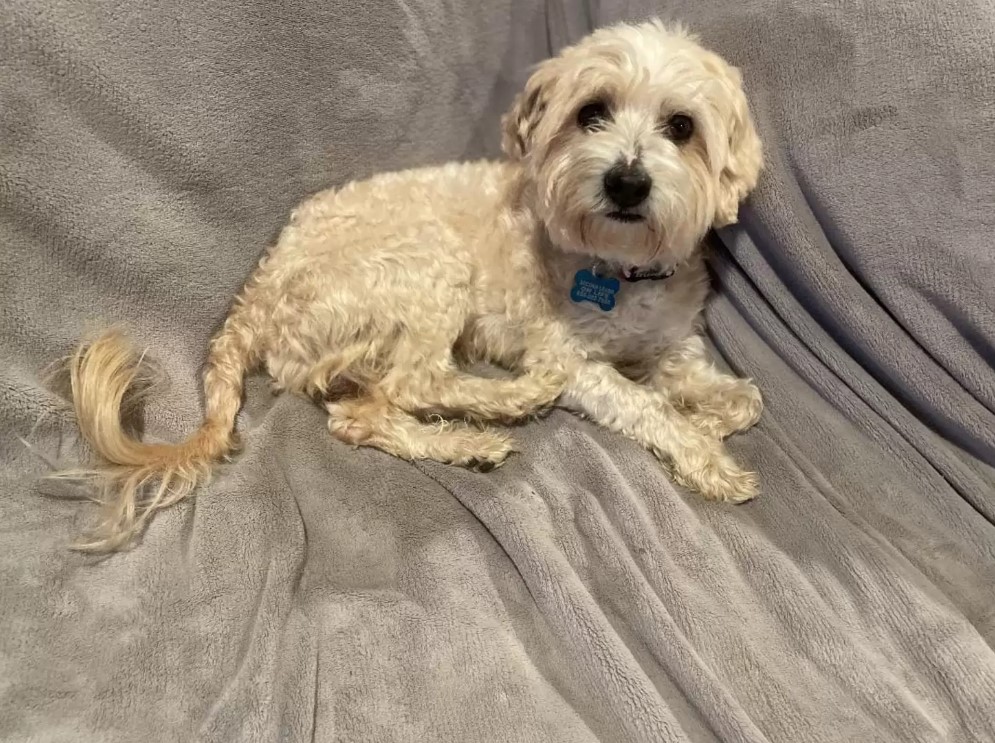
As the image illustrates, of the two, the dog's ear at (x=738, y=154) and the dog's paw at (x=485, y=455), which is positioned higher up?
Result: the dog's ear at (x=738, y=154)

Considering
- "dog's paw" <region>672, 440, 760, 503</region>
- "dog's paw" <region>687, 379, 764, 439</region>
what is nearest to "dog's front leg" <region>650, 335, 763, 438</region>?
"dog's paw" <region>687, 379, 764, 439</region>

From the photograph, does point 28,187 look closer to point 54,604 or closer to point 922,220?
point 54,604

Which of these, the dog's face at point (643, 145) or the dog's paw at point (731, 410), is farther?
the dog's paw at point (731, 410)

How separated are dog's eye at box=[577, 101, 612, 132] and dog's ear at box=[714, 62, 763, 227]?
25 centimetres

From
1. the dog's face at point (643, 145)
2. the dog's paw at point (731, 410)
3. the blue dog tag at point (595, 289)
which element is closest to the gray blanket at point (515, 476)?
the dog's paw at point (731, 410)

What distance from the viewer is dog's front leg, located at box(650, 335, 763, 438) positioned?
168 centimetres

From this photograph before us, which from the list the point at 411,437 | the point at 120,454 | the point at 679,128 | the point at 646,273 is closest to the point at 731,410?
the point at 646,273

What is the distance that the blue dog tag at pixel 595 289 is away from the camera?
1.73 m

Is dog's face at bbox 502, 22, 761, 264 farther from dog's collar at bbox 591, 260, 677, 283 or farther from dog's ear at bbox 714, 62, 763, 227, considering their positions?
dog's collar at bbox 591, 260, 677, 283

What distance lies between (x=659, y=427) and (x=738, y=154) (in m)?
0.62

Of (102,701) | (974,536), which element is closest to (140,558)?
(102,701)

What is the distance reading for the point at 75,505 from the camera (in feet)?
4.75

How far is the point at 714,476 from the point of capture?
5.02ft

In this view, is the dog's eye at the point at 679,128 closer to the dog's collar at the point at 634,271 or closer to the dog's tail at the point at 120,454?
the dog's collar at the point at 634,271
